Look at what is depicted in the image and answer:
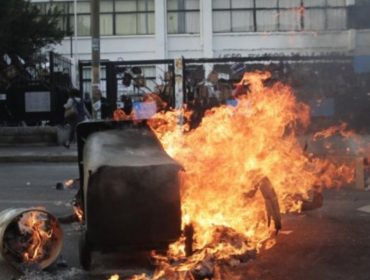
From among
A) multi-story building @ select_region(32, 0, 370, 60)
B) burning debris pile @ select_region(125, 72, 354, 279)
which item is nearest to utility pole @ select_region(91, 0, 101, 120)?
burning debris pile @ select_region(125, 72, 354, 279)

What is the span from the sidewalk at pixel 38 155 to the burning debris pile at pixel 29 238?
7852 mm

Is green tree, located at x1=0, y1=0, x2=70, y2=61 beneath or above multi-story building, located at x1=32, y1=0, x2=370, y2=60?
beneath

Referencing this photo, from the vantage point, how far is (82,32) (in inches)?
1218

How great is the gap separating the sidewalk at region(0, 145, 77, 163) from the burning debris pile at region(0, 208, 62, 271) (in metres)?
7.85

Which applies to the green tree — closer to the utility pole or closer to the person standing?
the person standing

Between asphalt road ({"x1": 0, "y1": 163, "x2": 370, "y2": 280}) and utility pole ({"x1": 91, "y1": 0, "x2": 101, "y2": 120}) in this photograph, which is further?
utility pole ({"x1": 91, "y1": 0, "x2": 101, "y2": 120})

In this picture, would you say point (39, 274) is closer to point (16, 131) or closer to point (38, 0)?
point (16, 131)

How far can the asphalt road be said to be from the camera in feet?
14.9

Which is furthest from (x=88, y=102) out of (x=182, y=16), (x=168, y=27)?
(x=182, y=16)

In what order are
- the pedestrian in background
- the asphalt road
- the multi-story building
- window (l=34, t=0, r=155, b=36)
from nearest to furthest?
1. the asphalt road
2. the pedestrian in background
3. the multi-story building
4. window (l=34, t=0, r=155, b=36)

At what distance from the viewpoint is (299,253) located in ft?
16.4

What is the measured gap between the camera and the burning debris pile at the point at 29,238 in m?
4.71

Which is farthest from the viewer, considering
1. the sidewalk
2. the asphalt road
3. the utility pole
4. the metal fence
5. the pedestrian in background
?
the pedestrian in background

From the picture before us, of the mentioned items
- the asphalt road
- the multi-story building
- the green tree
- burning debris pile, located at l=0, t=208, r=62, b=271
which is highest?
the multi-story building
